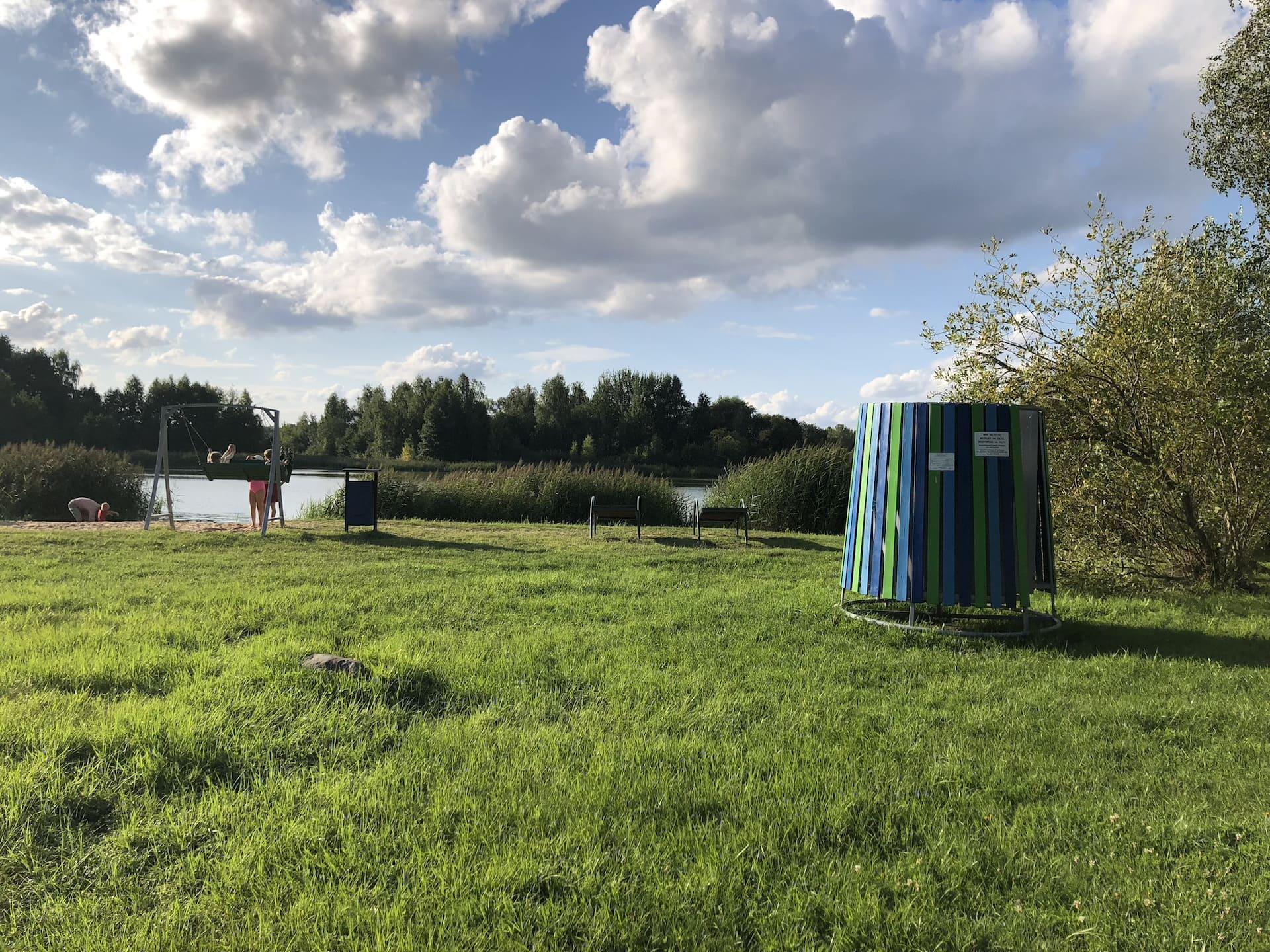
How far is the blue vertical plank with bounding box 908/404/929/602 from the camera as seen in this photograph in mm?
6117

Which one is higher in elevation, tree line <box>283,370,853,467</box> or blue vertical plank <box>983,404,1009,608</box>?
tree line <box>283,370,853,467</box>

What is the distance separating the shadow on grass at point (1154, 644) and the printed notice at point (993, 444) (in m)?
1.55

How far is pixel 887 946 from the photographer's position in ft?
7.30

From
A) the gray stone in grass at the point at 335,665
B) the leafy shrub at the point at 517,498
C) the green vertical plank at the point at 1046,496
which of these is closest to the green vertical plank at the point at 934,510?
the green vertical plank at the point at 1046,496

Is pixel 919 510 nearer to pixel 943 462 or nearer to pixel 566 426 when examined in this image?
pixel 943 462

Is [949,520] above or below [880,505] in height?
below

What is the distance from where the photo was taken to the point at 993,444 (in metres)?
6.13

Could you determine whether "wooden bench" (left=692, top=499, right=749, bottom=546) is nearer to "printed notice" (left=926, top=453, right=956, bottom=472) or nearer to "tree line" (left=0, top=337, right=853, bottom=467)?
"printed notice" (left=926, top=453, right=956, bottom=472)

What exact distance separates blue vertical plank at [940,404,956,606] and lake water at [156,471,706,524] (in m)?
11.7

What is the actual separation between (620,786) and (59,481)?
862 inches

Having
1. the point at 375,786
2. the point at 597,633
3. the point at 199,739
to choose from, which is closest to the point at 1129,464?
the point at 597,633

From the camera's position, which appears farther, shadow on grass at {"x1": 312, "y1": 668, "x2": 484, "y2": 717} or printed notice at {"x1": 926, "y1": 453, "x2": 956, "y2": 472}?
printed notice at {"x1": 926, "y1": 453, "x2": 956, "y2": 472}

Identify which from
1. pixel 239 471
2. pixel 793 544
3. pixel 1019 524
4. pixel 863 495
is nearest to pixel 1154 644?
pixel 1019 524

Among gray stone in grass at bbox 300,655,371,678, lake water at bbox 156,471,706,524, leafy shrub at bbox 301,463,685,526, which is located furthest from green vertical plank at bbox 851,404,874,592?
leafy shrub at bbox 301,463,685,526
